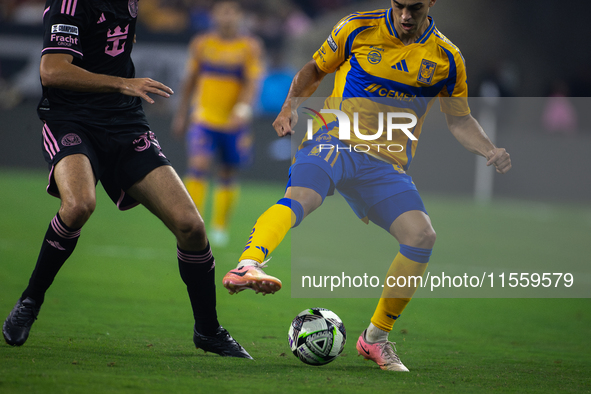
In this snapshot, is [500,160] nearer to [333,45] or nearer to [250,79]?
[333,45]

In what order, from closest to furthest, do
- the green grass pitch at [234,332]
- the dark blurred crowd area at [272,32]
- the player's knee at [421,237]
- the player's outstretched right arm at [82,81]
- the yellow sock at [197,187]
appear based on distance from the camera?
the green grass pitch at [234,332] < the player's outstretched right arm at [82,81] < the player's knee at [421,237] < the yellow sock at [197,187] < the dark blurred crowd area at [272,32]

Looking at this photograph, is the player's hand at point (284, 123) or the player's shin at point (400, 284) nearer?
the player's hand at point (284, 123)

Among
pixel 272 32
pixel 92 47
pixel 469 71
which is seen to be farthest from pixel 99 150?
pixel 469 71

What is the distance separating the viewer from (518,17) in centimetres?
1867

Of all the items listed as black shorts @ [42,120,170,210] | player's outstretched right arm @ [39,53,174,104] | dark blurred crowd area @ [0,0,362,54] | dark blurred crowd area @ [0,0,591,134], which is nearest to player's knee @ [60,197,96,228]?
black shorts @ [42,120,170,210]

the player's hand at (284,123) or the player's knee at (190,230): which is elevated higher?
the player's hand at (284,123)

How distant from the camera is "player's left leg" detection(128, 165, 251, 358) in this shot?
3.85m

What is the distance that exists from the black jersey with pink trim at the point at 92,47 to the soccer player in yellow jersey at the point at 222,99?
4642mm

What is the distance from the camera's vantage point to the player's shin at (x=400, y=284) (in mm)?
3961

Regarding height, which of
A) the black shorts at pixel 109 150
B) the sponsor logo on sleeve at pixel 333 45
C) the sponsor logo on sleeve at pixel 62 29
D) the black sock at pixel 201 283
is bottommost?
the black sock at pixel 201 283

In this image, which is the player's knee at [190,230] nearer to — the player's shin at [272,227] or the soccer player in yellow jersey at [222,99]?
the player's shin at [272,227]

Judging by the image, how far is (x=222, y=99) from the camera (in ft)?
30.6

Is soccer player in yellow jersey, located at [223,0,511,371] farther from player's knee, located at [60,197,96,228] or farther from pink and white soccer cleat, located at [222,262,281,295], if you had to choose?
player's knee, located at [60,197,96,228]

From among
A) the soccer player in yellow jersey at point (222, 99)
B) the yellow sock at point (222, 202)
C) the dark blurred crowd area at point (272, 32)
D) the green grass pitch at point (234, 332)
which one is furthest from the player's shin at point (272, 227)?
the dark blurred crowd area at point (272, 32)
